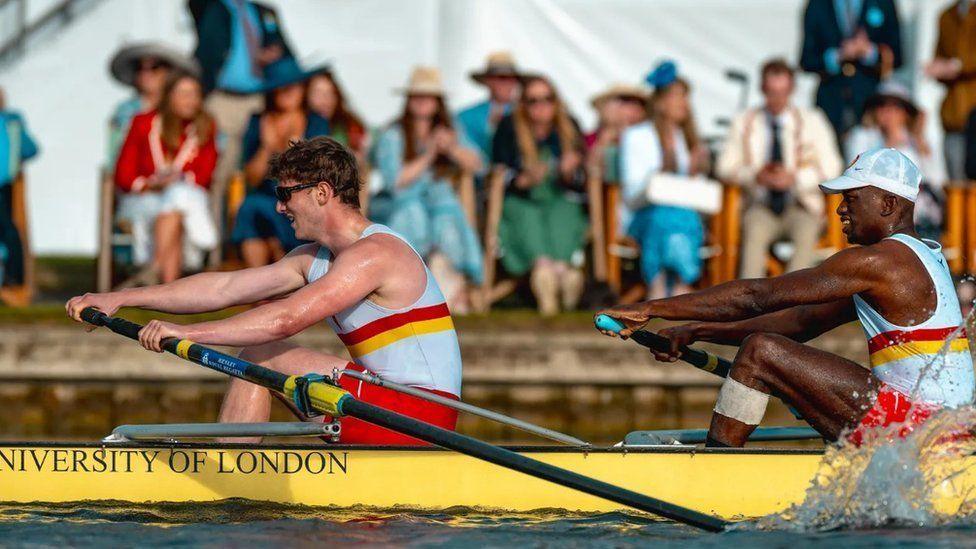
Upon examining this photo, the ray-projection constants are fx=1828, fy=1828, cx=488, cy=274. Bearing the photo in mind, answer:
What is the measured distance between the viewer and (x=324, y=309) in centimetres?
754

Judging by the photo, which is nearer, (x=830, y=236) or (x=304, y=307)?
(x=304, y=307)

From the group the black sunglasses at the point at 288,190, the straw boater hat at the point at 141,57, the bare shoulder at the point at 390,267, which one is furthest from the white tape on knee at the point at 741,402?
the straw boater hat at the point at 141,57

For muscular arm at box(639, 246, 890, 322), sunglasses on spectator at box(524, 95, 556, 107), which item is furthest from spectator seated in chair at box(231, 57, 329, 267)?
muscular arm at box(639, 246, 890, 322)

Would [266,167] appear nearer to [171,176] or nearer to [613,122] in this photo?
[171,176]

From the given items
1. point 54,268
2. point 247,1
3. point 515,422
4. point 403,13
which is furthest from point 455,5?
point 515,422

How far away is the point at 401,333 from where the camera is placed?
7805mm

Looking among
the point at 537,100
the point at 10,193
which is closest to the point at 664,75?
the point at 537,100

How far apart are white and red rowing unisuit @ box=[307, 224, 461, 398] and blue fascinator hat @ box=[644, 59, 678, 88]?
216 inches

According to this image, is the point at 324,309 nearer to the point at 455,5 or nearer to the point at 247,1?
the point at 247,1

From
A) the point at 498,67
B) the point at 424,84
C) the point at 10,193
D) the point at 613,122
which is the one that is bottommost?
the point at 10,193

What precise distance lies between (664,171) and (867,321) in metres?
5.49

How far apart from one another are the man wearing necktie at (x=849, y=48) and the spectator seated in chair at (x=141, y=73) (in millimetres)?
4629

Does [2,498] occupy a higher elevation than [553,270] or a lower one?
lower

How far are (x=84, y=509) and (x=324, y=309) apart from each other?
144 cm
